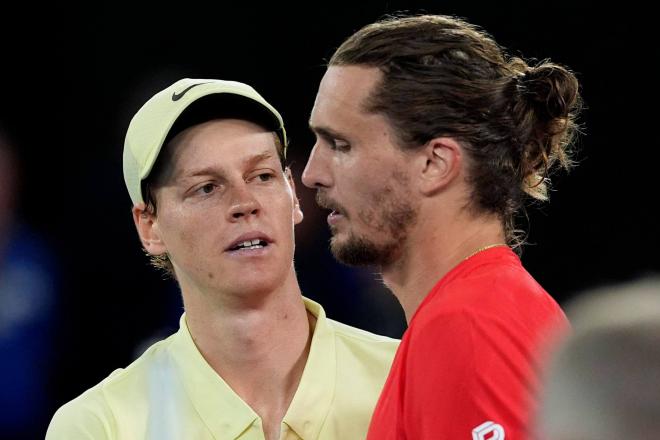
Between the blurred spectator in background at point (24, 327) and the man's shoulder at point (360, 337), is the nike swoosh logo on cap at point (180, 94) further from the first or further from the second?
the blurred spectator in background at point (24, 327)

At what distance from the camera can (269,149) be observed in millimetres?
2465

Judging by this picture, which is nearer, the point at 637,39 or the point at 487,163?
the point at 487,163

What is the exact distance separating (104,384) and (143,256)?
206 centimetres

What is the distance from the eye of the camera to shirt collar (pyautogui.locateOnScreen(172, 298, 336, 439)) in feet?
7.53

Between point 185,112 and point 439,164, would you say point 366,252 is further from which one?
point 185,112

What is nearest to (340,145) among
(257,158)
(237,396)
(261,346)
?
(257,158)

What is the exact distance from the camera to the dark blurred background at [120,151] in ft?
13.9

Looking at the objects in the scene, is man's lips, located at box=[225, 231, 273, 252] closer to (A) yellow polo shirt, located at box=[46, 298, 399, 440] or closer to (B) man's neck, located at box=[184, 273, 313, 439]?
(B) man's neck, located at box=[184, 273, 313, 439]

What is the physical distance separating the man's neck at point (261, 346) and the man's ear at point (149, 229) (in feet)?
0.65

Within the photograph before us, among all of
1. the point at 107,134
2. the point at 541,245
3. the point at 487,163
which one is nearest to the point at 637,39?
the point at 541,245

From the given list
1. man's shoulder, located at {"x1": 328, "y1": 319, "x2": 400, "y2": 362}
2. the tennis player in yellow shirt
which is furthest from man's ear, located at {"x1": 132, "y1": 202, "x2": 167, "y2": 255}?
man's shoulder, located at {"x1": 328, "y1": 319, "x2": 400, "y2": 362}

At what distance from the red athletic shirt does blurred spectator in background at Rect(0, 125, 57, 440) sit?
2594mm

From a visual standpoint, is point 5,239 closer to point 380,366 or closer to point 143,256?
point 143,256

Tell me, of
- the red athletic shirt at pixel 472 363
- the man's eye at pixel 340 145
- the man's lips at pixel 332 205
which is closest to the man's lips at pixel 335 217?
the man's lips at pixel 332 205
